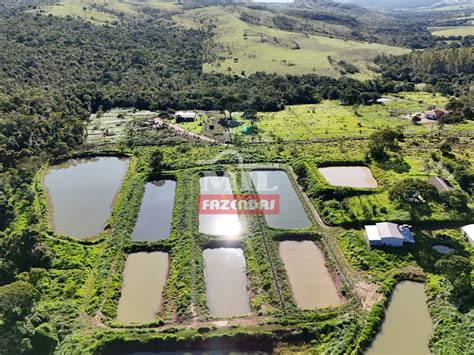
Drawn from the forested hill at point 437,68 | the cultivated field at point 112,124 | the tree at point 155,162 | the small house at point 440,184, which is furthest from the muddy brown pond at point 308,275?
the forested hill at point 437,68

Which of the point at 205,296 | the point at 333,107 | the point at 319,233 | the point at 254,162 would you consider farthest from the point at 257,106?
the point at 205,296

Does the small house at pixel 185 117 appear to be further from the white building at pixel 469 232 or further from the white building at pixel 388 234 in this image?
the white building at pixel 469 232

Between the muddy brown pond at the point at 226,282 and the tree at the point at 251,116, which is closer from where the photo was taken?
the muddy brown pond at the point at 226,282

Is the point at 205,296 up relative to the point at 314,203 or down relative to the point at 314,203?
down

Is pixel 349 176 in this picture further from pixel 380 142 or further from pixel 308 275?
pixel 308 275

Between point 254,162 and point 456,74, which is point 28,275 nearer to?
point 254,162

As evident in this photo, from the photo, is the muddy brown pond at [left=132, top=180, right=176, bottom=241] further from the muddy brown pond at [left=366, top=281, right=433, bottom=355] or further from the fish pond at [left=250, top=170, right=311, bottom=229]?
the muddy brown pond at [left=366, top=281, right=433, bottom=355]
